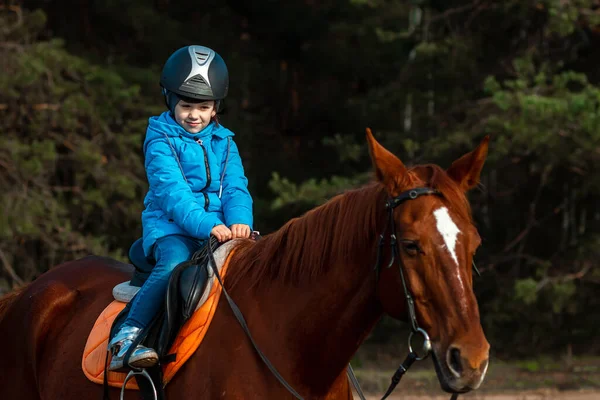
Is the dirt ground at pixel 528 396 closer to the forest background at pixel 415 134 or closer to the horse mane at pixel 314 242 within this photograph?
the forest background at pixel 415 134

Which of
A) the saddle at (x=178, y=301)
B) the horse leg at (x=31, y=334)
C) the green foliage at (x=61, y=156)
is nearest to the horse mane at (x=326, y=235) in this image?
the saddle at (x=178, y=301)

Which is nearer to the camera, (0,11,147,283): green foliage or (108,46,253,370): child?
(108,46,253,370): child

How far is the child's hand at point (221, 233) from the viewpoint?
13.6ft

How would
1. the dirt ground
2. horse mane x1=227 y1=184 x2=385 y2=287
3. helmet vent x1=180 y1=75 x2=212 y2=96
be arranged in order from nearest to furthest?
horse mane x1=227 y1=184 x2=385 y2=287
helmet vent x1=180 y1=75 x2=212 y2=96
the dirt ground

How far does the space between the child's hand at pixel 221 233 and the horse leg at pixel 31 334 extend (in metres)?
1.30

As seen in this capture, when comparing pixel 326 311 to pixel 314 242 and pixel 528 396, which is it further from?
pixel 528 396

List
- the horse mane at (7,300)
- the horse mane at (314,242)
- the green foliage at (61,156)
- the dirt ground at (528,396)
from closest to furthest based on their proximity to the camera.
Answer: the horse mane at (314,242) < the horse mane at (7,300) < the dirt ground at (528,396) < the green foliage at (61,156)

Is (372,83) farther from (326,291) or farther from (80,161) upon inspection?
(326,291)

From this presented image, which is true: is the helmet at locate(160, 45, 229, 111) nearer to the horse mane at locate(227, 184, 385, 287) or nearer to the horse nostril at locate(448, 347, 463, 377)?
the horse mane at locate(227, 184, 385, 287)

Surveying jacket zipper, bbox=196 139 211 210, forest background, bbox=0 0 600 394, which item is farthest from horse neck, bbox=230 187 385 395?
forest background, bbox=0 0 600 394

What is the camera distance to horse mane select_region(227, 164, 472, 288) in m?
3.54

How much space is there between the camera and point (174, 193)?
4156mm

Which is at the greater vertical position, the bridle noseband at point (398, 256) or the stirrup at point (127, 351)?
the bridle noseband at point (398, 256)

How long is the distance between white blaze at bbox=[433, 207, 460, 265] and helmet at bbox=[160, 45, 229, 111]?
153cm
